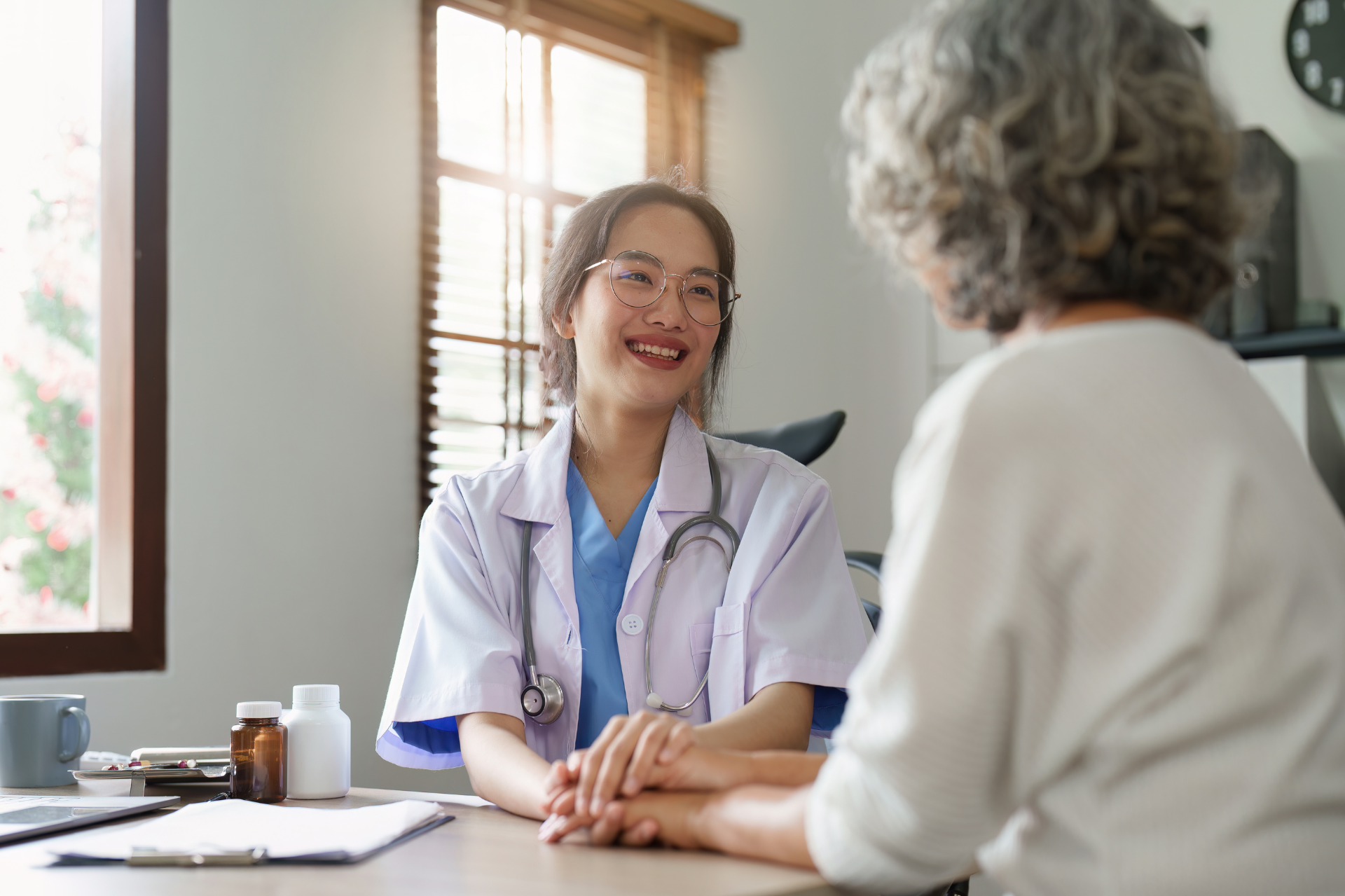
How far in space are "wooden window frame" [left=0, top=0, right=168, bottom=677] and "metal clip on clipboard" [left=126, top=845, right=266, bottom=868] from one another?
54.5 inches

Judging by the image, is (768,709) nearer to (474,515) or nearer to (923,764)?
(474,515)

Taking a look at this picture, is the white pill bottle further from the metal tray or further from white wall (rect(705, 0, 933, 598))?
white wall (rect(705, 0, 933, 598))

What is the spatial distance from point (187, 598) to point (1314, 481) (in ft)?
6.71

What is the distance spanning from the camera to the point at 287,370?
8.00 feet

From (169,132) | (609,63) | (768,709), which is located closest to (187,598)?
(169,132)

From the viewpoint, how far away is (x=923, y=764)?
689 mm

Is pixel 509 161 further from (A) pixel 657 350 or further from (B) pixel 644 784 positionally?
(B) pixel 644 784

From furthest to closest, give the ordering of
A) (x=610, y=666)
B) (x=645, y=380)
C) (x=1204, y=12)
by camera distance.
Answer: (x=1204, y=12) → (x=645, y=380) → (x=610, y=666)

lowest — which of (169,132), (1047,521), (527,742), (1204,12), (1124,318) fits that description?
(527,742)

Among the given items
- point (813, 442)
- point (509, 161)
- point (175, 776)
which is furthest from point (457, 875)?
point (509, 161)

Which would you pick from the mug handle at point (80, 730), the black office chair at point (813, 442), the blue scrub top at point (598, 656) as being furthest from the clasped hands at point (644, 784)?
the black office chair at point (813, 442)

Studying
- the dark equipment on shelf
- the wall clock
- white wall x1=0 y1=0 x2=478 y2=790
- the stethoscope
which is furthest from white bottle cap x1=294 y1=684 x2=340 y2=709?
the wall clock

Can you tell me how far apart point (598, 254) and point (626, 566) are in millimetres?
456

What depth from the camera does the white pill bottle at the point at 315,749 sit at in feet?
4.05
